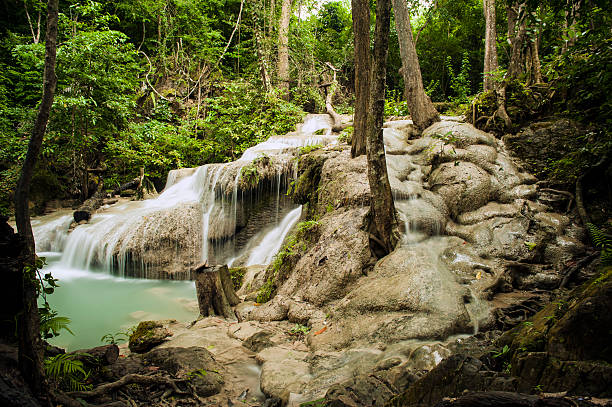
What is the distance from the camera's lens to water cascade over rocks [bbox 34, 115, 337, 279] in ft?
30.0

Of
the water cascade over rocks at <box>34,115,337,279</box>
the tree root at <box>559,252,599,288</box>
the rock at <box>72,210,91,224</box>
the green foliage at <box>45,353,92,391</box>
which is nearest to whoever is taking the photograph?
the green foliage at <box>45,353,92,391</box>

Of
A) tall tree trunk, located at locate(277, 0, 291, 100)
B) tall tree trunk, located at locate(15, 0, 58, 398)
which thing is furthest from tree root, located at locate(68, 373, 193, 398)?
tall tree trunk, located at locate(277, 0, 291, 100)

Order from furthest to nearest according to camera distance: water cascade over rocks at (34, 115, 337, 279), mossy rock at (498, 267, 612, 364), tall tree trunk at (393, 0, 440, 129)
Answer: tall tree trunk at (393, 0, 440, 129) → water cascade over rocks at (34, 115, 337, 279) → mossy rock at (498, 267, 612, 364)

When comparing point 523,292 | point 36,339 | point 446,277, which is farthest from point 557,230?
point 36,339

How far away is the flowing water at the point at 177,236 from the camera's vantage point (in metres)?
8.86

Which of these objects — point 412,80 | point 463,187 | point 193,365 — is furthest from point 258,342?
point 412,80

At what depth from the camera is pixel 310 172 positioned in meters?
7.58

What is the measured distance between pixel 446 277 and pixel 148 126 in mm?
12757

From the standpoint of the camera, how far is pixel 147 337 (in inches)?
174

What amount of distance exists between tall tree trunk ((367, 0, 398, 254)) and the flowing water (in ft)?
13.5

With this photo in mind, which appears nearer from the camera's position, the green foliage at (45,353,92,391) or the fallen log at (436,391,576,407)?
the fallen log at (436,391,576,407)

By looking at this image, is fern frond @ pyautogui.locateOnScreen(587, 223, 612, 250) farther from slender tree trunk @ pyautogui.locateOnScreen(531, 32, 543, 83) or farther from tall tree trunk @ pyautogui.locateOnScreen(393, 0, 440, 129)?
tall tree trunk @ pyautogui.locateOnScreen(393, 0, 440, 129)

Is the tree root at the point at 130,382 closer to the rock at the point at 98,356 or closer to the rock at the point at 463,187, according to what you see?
the rock at the point at 98,356

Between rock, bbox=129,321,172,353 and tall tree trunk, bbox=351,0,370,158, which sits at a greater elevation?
tall tree trunk, bbox=351,0,370,158
